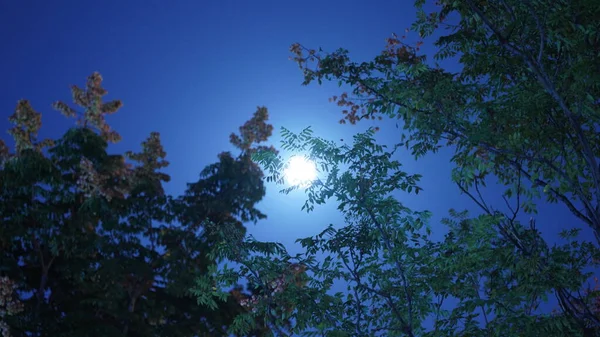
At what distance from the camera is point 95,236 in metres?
14.2

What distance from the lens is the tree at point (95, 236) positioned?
13234 millimetres

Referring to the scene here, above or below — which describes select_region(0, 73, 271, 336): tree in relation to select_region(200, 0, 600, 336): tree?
above

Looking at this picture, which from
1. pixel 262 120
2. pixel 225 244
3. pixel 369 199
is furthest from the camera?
pixel 262 120

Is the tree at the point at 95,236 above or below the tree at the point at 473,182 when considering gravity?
above

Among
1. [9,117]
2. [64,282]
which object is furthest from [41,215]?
[9,117]

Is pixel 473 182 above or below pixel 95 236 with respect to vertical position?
below

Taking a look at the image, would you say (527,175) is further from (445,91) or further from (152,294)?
(152,294)

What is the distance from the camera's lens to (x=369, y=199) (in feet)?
17.4

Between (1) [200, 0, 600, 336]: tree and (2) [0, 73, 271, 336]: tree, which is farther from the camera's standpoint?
(2) [0, 73, 271, 336]: tree

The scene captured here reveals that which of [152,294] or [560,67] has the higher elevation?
[152,294]

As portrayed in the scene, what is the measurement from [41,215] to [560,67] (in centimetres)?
1392

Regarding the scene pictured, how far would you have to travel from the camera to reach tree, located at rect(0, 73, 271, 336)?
43.4 feet

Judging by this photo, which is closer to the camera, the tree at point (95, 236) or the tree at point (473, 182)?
the tree at point (473, 182)

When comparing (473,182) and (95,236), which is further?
(95,236)
